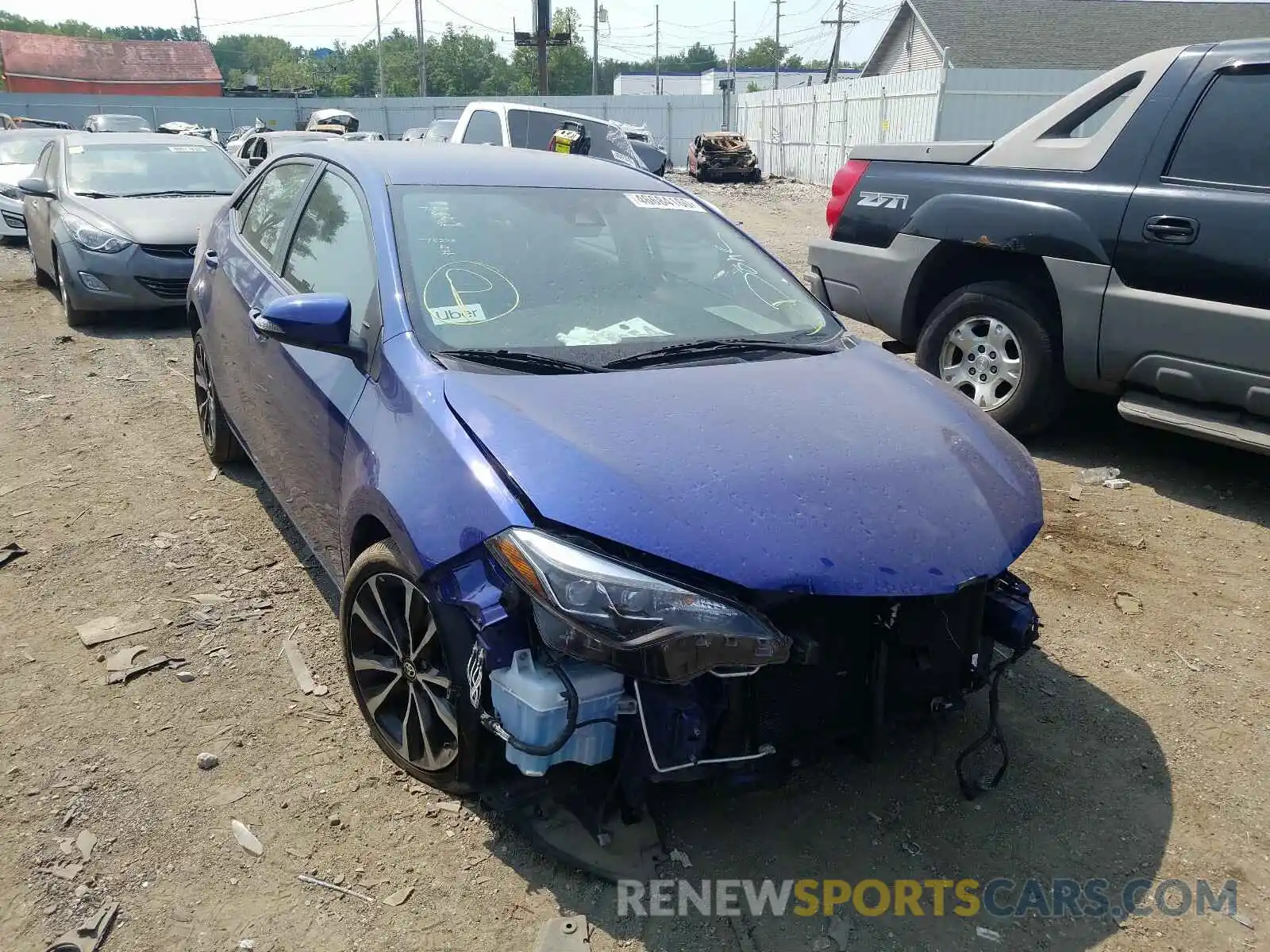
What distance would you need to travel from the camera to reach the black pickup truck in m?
4.44

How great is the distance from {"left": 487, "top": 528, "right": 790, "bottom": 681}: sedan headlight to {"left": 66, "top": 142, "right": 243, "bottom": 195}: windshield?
8511mm

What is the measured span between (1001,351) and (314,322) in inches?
157

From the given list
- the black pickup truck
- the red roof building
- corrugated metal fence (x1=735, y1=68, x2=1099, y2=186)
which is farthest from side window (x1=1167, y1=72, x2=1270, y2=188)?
the red roof building

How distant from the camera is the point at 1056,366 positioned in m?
5.20

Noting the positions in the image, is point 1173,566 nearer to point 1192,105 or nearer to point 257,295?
point 1192,105

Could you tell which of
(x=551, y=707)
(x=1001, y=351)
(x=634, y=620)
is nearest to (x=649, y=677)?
(x=634, y=620)

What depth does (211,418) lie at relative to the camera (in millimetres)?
4996

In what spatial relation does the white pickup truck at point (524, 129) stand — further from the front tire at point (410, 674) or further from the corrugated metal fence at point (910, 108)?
the front tire at point (410, 674)

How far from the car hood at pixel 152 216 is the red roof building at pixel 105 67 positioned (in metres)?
55.8

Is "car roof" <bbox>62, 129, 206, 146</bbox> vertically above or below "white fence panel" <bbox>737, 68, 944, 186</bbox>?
below

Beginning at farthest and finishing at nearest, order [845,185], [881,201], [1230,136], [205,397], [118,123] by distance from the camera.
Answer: [118,123]
[845,185]
[881,201]
[205,397]
[1230,136]

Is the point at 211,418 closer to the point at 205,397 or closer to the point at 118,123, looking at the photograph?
the point at 205,397

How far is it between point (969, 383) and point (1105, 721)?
9.47 ft

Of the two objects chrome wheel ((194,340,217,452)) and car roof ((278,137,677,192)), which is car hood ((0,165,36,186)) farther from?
car roof ((278,137,677,192))
